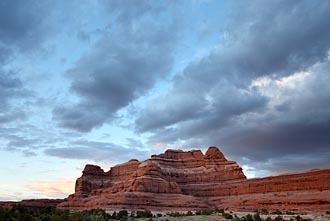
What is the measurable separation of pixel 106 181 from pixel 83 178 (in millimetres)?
6974

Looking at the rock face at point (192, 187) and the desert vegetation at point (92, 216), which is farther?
the rock face at point (192, 187)

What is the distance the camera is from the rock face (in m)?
79.6

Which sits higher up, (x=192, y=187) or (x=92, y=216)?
(x=192, y=187)

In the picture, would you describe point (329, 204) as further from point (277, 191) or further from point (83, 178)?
point (83, 178)

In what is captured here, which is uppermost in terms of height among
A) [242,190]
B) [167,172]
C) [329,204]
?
[167,172]

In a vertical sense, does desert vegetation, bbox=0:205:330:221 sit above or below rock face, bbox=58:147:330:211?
below

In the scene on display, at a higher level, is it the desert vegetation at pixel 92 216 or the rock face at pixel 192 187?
the rock face at pixel 192 187

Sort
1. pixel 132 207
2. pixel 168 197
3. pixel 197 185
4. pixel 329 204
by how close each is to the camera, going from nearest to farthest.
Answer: pixel 329 204
pixel 132 207
pixel 168 197
pixel 197 185

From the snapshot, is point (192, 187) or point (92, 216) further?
point (192, 187)

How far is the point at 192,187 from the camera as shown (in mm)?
112125

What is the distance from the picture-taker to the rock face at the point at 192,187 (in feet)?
Result: 261

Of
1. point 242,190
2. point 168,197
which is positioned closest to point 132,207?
point 168,197

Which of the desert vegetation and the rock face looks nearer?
the desert vegetation

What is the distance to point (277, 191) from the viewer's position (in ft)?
285
